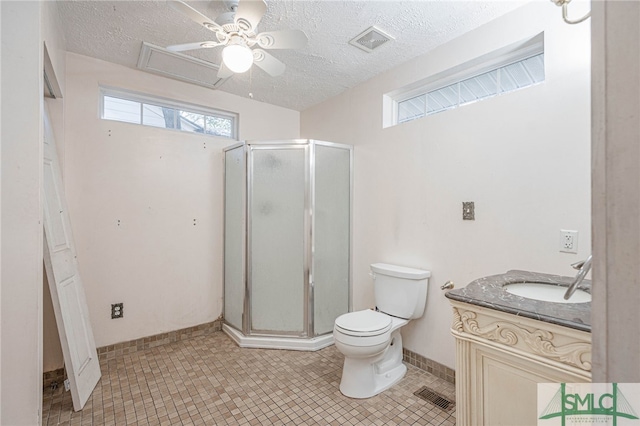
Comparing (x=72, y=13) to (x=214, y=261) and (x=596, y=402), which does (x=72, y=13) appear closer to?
(x=214, y=261)

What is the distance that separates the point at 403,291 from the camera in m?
2.22

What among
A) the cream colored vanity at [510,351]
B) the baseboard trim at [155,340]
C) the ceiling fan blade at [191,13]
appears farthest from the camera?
the baseboard trim at [155,340]

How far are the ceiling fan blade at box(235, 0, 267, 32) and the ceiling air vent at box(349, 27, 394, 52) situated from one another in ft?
2.71

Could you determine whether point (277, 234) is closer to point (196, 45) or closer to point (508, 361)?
point (196, 45)

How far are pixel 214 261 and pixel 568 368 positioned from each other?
8.81 feet

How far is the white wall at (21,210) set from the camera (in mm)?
1093

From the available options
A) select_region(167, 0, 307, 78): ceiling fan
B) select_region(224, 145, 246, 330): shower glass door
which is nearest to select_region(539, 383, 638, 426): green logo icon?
select_region(167, 0, 307, 78): ceiling fan

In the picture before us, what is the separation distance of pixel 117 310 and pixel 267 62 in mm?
2244

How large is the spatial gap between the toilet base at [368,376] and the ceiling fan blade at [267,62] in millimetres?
1918

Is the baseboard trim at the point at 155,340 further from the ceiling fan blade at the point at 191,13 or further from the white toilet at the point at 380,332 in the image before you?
the ceiling fan blade at the point at 191,13

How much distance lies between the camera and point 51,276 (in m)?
1.75

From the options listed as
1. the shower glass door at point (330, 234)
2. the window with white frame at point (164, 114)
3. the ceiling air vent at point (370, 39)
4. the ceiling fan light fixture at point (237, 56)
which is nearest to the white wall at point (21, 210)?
the ceiling fan light fixture at point (237, 56)

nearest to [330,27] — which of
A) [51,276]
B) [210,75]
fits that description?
[210,75]

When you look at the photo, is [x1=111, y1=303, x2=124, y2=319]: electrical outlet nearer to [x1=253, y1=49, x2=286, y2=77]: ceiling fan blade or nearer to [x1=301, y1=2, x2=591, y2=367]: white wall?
[x1=301, y1=2, x2=591, y2=367]: white wall
